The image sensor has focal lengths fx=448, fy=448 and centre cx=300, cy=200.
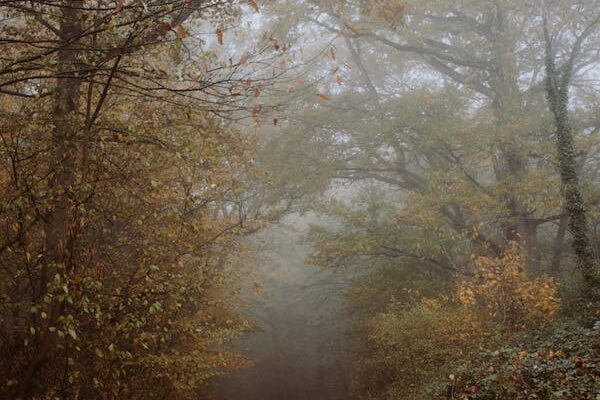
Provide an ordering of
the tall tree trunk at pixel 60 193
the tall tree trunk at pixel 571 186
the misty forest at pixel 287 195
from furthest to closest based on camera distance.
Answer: the tall tree trunk at pixel 571 186
the misty forest at pixel 287 195
the tall tree trunk at pixel 60 193

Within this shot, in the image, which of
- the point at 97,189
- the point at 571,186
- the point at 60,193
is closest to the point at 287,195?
the point at 571,186

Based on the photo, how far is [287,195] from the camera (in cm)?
1661

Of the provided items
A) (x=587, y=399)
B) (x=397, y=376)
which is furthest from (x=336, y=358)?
(x=587, y=399)

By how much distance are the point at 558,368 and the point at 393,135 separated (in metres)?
9.15

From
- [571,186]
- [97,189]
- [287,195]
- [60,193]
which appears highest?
[287,195]

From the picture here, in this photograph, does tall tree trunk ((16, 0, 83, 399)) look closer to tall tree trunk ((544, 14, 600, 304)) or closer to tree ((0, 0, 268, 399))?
tree ((0, 0, 268, 399))

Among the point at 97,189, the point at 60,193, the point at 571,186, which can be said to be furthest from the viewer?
the point at 571,186

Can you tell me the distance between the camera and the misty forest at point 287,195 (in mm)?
5469

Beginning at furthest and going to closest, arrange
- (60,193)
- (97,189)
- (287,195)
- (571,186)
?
(287,195) < (571,186) < (97,189) < (60,193)

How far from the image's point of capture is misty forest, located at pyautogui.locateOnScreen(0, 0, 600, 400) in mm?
5469

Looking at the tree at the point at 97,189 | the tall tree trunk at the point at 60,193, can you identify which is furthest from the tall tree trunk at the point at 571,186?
the tall tree trunk at the point at 60,193

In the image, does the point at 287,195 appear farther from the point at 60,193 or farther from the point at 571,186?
the point at 60,193

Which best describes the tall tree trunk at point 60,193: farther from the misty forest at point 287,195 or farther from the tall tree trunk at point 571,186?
the tall tree trunk at point 571,186

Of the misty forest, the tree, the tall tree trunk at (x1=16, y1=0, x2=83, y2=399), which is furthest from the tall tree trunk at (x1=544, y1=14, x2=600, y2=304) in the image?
the tall tree trunk at (x1=16, y1=0, x2=83, y2=399)
